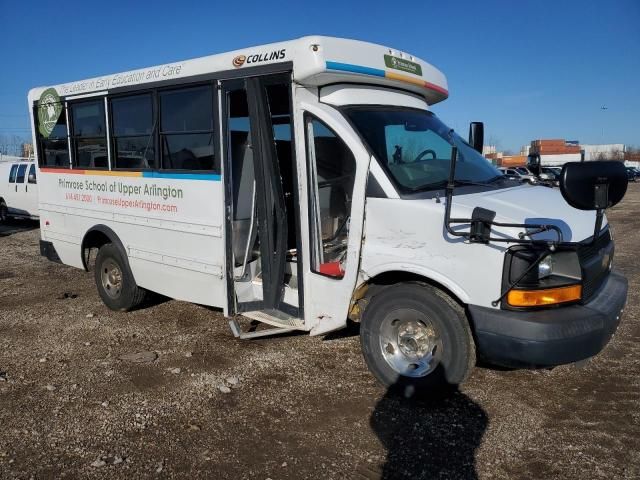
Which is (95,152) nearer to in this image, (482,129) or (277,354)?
(277,354)

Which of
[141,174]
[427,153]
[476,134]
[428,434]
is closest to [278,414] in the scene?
[428,434]

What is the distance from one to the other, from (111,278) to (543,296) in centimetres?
509

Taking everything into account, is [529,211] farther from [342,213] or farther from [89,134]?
[89,134]

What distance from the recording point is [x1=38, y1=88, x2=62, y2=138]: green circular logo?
6.78 meters

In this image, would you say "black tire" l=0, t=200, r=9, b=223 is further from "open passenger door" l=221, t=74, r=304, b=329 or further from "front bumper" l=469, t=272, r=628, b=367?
"front bumper" l=469, t=272, r=628, b=367

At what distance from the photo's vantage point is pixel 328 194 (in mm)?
4773

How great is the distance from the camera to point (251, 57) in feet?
15.1

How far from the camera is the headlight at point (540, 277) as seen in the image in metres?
3.43

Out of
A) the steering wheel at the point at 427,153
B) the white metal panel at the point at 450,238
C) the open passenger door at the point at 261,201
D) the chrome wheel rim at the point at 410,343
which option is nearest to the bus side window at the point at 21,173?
the open passenger door at the point at 261,201

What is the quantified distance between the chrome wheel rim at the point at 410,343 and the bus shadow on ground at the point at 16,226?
43.3 feet

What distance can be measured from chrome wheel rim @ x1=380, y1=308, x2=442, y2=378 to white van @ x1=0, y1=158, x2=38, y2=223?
1387cm

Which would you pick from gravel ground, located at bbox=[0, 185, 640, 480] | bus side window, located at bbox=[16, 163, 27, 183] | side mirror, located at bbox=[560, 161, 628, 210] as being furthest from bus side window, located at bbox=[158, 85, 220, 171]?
bus side window, located at bbox=[16, 163, 27, 183]

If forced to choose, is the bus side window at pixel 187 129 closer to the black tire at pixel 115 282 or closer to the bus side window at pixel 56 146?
the black tire at pixel 115 282

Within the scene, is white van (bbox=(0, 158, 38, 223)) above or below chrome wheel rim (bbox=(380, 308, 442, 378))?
above
